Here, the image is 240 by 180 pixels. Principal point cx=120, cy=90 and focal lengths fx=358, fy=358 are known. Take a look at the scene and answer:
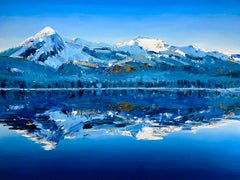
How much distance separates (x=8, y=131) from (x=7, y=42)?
0.91 metres

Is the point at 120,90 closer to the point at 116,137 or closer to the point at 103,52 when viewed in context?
the point at 103,52

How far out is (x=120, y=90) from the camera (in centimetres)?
436

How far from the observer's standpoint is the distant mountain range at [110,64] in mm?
3857

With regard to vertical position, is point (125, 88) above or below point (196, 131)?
above

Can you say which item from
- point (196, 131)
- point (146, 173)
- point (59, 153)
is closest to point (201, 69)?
point (196, 131)

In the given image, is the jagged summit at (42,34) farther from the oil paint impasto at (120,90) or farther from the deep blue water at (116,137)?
the deep blue water at (116,137)

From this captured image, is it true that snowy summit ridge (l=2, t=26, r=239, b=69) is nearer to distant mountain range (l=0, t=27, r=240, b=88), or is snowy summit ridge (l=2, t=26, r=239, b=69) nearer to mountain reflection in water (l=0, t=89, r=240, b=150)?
distant mountain range (l=0, t=27, r=240, b=88)

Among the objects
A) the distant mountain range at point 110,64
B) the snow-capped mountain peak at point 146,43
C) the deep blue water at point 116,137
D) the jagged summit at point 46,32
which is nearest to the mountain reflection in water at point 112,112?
the deep blue water at point 116,137

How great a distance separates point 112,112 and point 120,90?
36 cm

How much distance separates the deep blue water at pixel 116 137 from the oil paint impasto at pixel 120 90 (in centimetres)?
1

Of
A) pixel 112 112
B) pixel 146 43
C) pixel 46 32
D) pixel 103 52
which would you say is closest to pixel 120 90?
pixel 112 112
